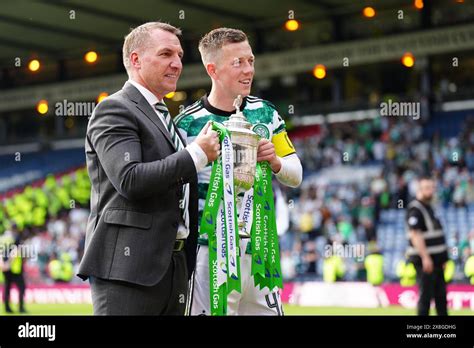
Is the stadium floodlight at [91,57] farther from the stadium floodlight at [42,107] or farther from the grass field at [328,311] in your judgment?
the grass field at [328,311]

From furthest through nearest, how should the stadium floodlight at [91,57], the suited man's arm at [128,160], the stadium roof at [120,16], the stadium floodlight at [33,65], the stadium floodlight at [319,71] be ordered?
the stadium floodlight at [33,65] → the stadium floodlight at [91,57] → the stadium floodlight at [319,71] → the stadium roof at [120,16] → the suited man's arm at [128,160]

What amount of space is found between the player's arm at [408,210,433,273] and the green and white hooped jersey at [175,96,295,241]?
5.54 m

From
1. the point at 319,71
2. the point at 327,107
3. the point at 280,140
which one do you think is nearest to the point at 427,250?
the point at 280,140

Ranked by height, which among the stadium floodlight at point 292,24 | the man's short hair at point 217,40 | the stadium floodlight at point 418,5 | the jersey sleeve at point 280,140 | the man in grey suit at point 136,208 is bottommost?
the man in grey suit at point 136,208

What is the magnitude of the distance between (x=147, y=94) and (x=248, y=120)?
69cm

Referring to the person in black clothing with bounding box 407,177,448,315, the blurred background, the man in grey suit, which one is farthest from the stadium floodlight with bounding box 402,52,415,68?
the man in grey suit

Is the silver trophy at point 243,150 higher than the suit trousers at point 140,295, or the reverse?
the silver trophy at point 243,150

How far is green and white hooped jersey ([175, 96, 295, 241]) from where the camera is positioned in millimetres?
4328

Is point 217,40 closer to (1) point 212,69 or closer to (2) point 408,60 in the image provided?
(1) point 212,69

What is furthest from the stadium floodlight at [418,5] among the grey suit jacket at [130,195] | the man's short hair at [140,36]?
the grey suit jacket at [130,195]

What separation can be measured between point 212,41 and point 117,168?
119 centimetres

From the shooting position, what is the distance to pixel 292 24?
69.9ft

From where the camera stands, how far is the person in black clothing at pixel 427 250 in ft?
31.4
